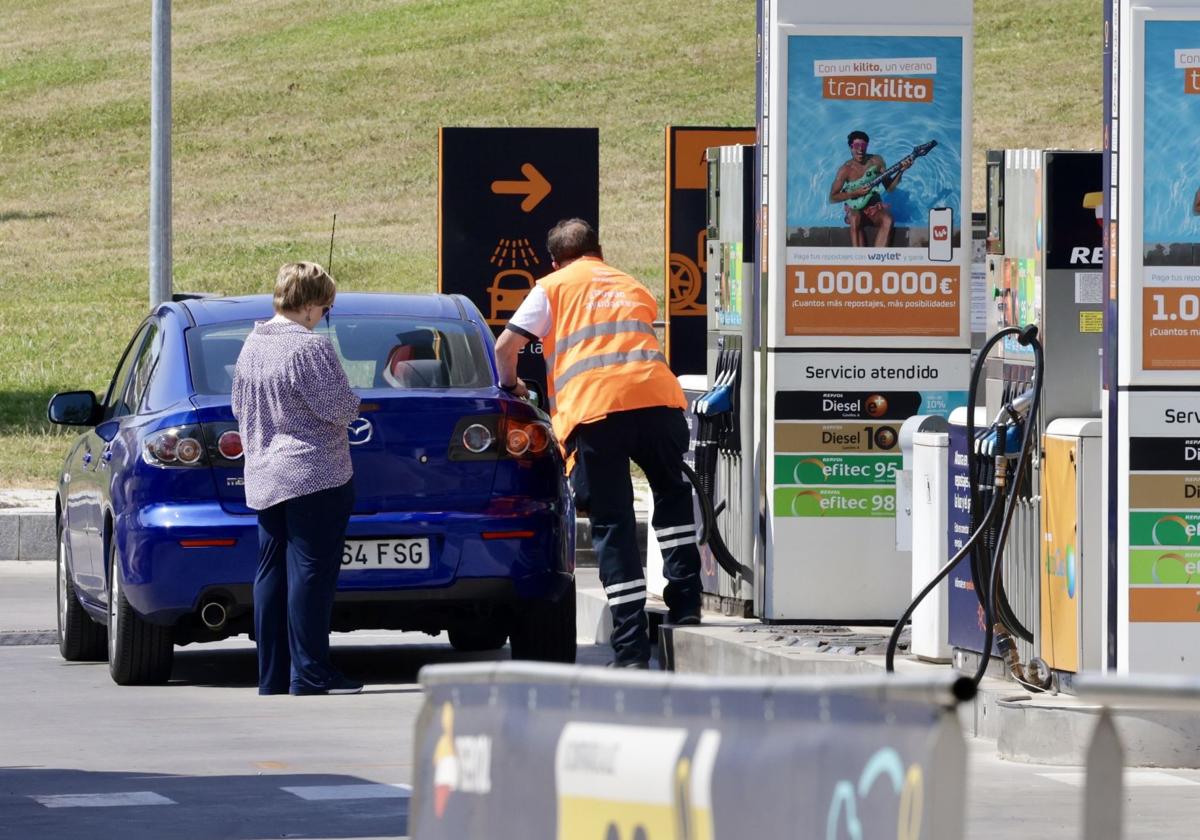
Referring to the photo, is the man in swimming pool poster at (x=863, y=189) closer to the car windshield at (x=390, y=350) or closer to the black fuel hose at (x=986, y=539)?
the car windshield at (x=390, y=350)

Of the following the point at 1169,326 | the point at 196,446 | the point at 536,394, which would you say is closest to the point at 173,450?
the point at 196,446

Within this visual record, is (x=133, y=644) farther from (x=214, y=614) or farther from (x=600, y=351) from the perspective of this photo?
(x=600, y=351)

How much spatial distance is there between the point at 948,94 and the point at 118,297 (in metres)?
25.0

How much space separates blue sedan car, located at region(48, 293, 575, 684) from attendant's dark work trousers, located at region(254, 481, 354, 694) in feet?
0.66

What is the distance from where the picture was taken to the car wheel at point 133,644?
33.2 ft

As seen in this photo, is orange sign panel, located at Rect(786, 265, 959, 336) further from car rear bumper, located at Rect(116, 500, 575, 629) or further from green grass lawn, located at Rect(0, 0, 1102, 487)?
green grass lawn, located at Rect(0, 0, 1102, 487)

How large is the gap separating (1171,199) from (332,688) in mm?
3681

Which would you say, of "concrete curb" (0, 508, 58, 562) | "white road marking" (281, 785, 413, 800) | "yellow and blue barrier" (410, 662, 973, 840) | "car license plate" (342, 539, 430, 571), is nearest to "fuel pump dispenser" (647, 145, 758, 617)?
"car license plate" (342, 539, 430, 571)

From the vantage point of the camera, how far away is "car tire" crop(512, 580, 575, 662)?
10266 mm

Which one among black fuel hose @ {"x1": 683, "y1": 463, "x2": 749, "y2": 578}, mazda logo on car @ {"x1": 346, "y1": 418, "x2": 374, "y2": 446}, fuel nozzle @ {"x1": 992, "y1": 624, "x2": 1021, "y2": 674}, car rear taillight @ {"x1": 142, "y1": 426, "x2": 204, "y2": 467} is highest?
mazda logo on car @ {"x1": 346, "y1": 418, "x2": 374, "y2": 446}

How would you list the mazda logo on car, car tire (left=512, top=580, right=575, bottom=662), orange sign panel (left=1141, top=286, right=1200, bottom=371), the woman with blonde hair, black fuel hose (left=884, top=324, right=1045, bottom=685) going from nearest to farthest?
orange sign panel (left=1141, top=286, right=1200, bottom=371), black fuel hose (left=884, top=324, right=1045, bottom=685), the woman with blonde hair, the mazda logo on car, car tire (left=512, top=580, right=575, bottom=662)

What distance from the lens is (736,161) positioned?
11156 mm

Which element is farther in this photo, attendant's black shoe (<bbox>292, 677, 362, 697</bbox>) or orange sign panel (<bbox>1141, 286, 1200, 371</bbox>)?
attendant's black shoe (<bbox>292, 677, 362, 697</bbox>)

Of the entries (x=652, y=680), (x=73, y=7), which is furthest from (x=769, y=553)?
(x=73, y=7)
